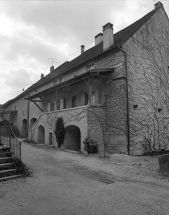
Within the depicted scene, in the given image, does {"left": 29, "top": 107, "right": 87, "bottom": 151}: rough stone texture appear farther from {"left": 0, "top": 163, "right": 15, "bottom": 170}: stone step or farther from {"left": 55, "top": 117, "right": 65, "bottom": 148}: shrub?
{"left": 0, "top": 163, "right": 15, "bottom": 170}: stone step

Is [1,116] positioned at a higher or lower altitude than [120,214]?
higher

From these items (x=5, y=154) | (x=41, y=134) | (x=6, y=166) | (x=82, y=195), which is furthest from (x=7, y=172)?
(x=41, y=134)

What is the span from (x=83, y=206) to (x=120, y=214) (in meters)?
0.90

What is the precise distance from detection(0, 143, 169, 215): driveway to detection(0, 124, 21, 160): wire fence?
1287 mm

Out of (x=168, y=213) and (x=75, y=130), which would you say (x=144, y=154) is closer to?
(x=75, y=130)

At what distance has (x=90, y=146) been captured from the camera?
11.5 m

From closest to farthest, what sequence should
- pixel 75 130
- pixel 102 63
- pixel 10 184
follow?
pixel 10 184, pixel 102 63, pixel 75 130

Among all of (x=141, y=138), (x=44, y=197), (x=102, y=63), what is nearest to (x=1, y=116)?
(x=102, y=63)

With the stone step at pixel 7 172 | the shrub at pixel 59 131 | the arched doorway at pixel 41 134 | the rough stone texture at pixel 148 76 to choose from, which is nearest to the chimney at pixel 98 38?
the rough stone texture at pixel 148 76

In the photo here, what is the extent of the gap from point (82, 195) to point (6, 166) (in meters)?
3.43

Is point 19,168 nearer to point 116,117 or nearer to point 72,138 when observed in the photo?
point 116,117

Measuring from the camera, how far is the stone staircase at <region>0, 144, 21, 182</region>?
20.2 feet

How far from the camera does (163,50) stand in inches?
600

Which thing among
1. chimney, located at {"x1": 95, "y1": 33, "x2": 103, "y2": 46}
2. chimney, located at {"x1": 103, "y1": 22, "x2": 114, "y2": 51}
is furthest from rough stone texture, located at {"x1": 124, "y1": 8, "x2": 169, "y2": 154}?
chimney, located at {"x1": 95, "y1": 33, "x2": 103, "y2": 46}
